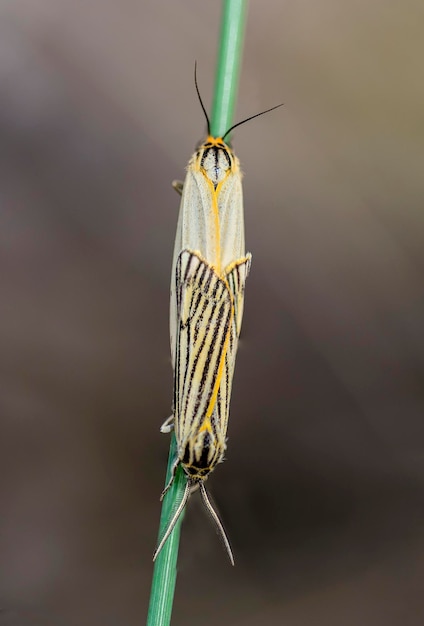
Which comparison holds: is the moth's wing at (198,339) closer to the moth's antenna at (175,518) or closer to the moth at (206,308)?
the moth at (206,308)

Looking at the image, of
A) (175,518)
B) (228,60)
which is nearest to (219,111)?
(228,60)

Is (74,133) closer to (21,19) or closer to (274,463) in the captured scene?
(21,19)

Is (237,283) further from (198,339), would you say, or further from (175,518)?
(175,518)

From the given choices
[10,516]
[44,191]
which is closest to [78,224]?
[44,191]

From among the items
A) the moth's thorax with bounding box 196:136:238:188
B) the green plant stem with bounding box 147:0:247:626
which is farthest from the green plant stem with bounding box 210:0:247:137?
the moth's thorax with bounding box 196:136:238:188

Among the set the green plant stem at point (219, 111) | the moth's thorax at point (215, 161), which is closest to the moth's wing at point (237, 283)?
the moth's thorax at point (215, 161)

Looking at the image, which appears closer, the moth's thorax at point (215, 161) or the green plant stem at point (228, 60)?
the green plant stem at point (228, 60)
